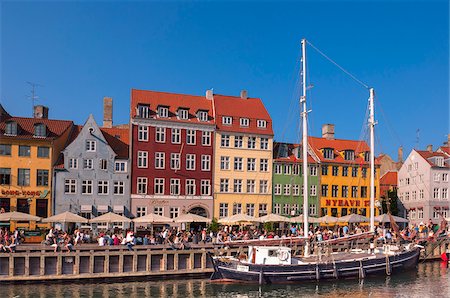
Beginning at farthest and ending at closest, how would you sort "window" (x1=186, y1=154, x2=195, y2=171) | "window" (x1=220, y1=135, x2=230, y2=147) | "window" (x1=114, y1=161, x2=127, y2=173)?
1. "window" (x1=220, y1=135, x2=230, y2=147)
2. "window" (x1=186, y1=154, x2=195, y2=171)
3. "window" (x1=114, y1=161, x2=127, y2=173)

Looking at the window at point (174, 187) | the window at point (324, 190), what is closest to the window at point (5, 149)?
the window at point (174, 187)

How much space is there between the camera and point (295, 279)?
133ft

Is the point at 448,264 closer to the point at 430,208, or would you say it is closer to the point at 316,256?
the point at 316,256

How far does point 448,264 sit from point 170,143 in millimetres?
32265

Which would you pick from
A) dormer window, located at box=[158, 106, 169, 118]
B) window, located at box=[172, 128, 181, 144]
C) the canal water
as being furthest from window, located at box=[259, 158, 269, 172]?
the canal water

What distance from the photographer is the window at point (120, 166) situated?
6331 centimetres

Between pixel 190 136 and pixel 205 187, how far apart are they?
631 cm

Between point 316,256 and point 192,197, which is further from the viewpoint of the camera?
point 192,197

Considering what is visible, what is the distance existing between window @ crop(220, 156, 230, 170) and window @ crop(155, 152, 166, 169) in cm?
722

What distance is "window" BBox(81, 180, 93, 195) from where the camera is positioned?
61.5 metres

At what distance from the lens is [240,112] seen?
233 feet

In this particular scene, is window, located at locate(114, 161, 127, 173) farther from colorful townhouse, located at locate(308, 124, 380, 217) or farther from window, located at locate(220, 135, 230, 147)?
colorful townhouse, located at locate(308, 124, 380, 217)

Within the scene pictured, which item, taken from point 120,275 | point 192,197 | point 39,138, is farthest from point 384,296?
point 39,138

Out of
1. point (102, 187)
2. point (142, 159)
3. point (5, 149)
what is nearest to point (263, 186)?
point (142, 159)
